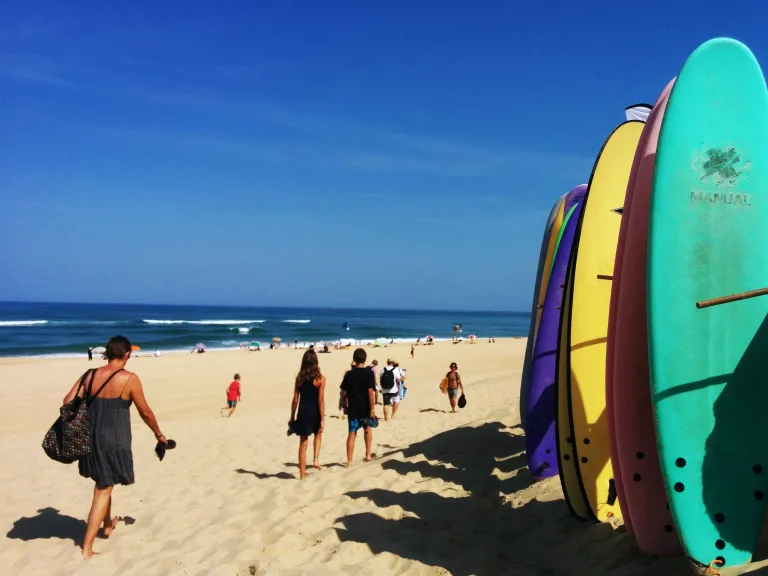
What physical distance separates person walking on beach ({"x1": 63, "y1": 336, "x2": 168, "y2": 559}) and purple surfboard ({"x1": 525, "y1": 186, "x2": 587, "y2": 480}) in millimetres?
3045

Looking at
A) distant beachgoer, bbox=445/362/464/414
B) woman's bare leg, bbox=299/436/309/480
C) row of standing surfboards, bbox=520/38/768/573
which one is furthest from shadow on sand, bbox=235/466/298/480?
distant beachgoer, bbox=445/362/464/414

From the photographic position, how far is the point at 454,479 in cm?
568

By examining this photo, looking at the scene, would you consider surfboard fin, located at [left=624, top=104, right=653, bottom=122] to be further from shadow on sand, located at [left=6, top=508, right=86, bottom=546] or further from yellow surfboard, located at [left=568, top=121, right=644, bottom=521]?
shadow on sand, located at [left=6, top=508, right=86, bottom=546]

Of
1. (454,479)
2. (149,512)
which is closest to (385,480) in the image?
(454,479)

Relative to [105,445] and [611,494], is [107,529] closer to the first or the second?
[105,445]

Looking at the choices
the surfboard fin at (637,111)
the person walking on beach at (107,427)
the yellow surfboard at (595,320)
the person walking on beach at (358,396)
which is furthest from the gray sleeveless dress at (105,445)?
the surfboard fin at (637,111)

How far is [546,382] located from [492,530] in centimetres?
143

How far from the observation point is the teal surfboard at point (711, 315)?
2611mm

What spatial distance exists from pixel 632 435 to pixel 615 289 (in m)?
0.75

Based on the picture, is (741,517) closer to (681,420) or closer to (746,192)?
(681,420)

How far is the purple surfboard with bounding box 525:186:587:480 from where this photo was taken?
4.96 meters

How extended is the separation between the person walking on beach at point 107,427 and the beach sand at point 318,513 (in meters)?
0.42

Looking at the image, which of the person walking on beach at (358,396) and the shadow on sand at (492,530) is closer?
the shadow on sand at (492,530)

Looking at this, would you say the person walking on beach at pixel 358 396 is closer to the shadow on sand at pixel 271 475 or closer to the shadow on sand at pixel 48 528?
the shadow on sand at pixel 271 475
